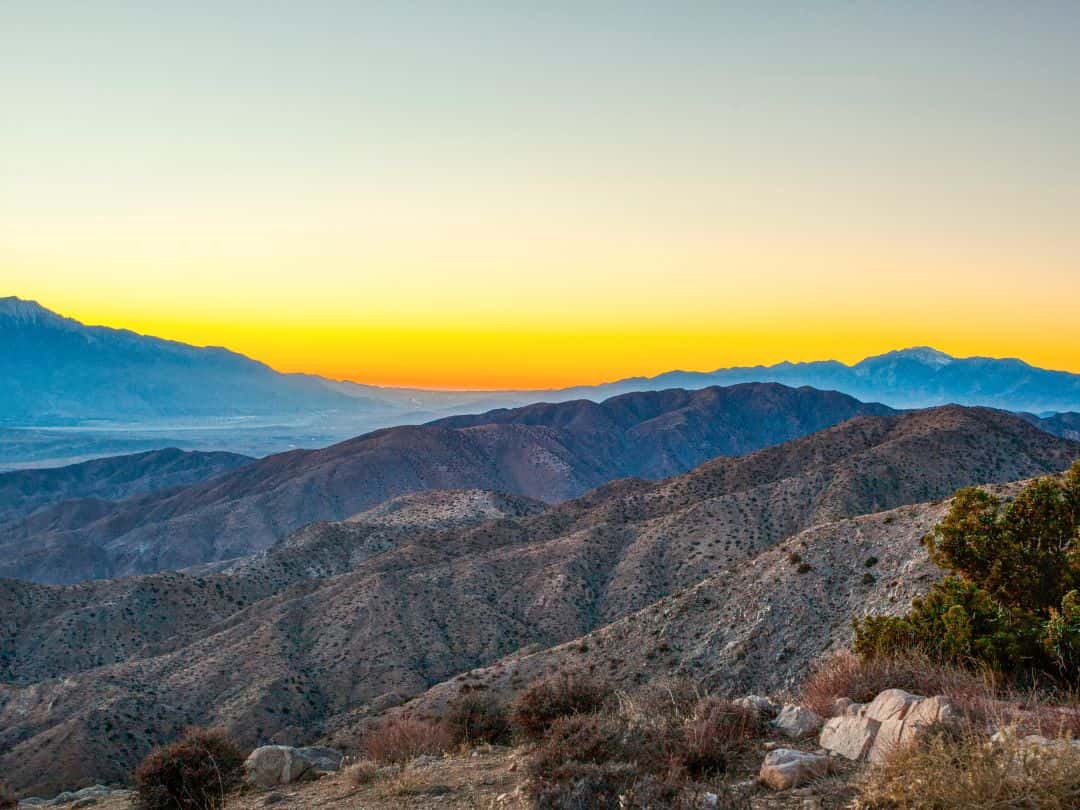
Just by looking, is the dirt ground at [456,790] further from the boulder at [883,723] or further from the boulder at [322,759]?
the boulder at [322,759]

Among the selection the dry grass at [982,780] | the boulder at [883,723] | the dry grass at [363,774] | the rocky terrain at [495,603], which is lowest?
the rocky terrain at [495,603]

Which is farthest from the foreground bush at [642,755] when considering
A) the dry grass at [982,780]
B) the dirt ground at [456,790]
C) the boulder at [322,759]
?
the boulder at [322,759]

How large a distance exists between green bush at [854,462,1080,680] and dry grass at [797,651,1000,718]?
0.63 meters

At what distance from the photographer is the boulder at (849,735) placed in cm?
898

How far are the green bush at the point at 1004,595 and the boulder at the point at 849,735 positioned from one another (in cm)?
291

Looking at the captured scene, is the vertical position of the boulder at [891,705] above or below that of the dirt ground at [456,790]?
above

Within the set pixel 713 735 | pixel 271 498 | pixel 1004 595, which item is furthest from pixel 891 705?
pixel 271 498

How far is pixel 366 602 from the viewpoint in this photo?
179 feet

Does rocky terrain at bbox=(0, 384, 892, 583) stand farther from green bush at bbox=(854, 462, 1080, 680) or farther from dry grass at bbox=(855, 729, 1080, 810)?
dry grass at bbox=(855, 729, 1080, 810)

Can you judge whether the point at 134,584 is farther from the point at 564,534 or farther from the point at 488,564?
the point at 564,534

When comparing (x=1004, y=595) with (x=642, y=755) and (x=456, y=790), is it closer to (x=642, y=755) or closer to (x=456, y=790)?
(x=642, y=755)

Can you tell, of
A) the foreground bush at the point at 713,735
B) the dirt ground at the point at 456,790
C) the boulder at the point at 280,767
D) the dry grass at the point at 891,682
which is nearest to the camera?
the dirt ground at the point at 456,790

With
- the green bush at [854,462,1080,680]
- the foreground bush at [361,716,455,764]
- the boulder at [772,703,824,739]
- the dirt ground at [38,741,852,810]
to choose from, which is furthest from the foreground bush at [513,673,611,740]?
the green bush at [854,462,1080,680]

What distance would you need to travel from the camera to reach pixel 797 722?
1035cm
